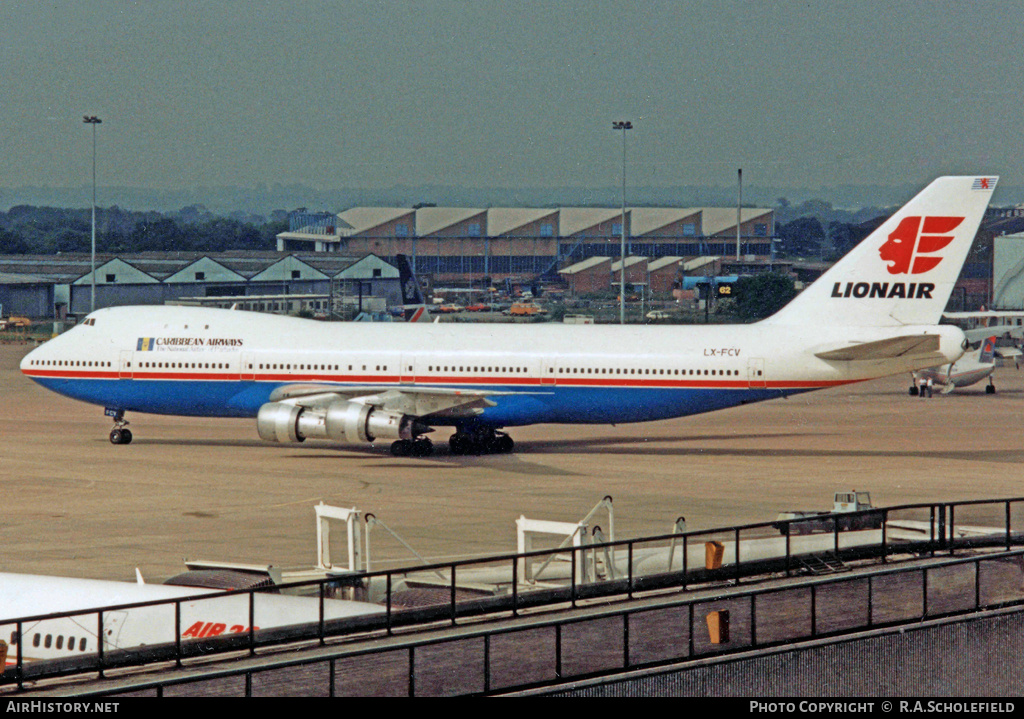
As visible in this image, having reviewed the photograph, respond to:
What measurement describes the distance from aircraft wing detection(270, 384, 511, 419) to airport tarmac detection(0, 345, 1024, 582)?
186 cm

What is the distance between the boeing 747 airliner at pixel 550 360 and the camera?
51219 millimetres

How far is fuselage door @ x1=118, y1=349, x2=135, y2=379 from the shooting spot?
55.5 m

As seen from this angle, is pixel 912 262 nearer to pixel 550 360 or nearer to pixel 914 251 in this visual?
pixel 914 251

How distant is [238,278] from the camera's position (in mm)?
157500

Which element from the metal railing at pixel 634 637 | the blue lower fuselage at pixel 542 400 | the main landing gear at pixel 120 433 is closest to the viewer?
the metal railing at pixel 634 637

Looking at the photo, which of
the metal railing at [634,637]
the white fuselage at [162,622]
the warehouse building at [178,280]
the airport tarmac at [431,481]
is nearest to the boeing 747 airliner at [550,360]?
the airport tarmac at [431,481]

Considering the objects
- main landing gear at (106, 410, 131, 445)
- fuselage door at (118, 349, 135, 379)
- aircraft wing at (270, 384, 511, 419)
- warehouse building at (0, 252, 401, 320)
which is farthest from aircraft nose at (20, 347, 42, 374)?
warehouse building at (0, 252, 401, 320)

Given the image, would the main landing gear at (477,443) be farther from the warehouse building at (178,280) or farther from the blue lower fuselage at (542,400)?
the warehouse building at (178,280)

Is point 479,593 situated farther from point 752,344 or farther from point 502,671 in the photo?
point 752,344

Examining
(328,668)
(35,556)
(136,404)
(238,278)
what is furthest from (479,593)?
(238,278)

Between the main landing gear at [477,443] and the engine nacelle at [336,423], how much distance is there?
11.1 feet

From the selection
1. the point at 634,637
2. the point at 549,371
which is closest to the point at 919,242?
the point at 549,371

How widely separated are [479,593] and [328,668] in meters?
5.64

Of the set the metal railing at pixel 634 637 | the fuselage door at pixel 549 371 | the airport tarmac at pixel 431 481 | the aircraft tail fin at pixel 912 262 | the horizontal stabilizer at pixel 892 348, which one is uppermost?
the aircraft tail fin at pixel 912 262
